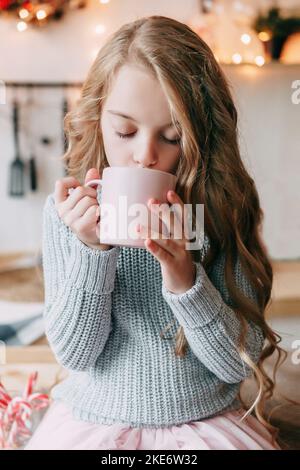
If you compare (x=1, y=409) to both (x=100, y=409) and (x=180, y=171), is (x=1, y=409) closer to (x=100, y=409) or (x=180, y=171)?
(x=100, y=409)

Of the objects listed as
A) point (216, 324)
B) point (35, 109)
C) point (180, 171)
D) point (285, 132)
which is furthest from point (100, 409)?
point (35, 109)

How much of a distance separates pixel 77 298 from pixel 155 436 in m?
0.18

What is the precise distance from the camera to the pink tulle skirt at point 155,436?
60 cm

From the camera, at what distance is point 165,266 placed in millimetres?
557

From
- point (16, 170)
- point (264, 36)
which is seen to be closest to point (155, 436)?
point (16, 170)

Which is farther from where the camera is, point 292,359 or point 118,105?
point 292,359

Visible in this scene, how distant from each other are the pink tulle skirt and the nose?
0.30 metres

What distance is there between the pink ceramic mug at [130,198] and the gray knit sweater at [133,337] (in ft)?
0.23

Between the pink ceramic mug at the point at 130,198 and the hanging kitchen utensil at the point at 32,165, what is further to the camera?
the hanging kitchen utensil at the point at 32,165

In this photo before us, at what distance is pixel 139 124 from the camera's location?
593 mm

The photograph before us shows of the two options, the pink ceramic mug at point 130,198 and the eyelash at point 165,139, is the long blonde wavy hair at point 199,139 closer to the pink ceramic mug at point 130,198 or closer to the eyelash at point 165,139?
the eyelash at point 165,139

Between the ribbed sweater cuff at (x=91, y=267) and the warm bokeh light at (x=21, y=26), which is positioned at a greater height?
the warm bokeh light at (x=21, y=26)

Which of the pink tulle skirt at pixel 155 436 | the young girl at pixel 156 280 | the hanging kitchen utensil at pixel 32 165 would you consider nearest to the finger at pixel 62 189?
the young girl at pixel 156 280

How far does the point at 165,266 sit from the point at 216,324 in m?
0.10
